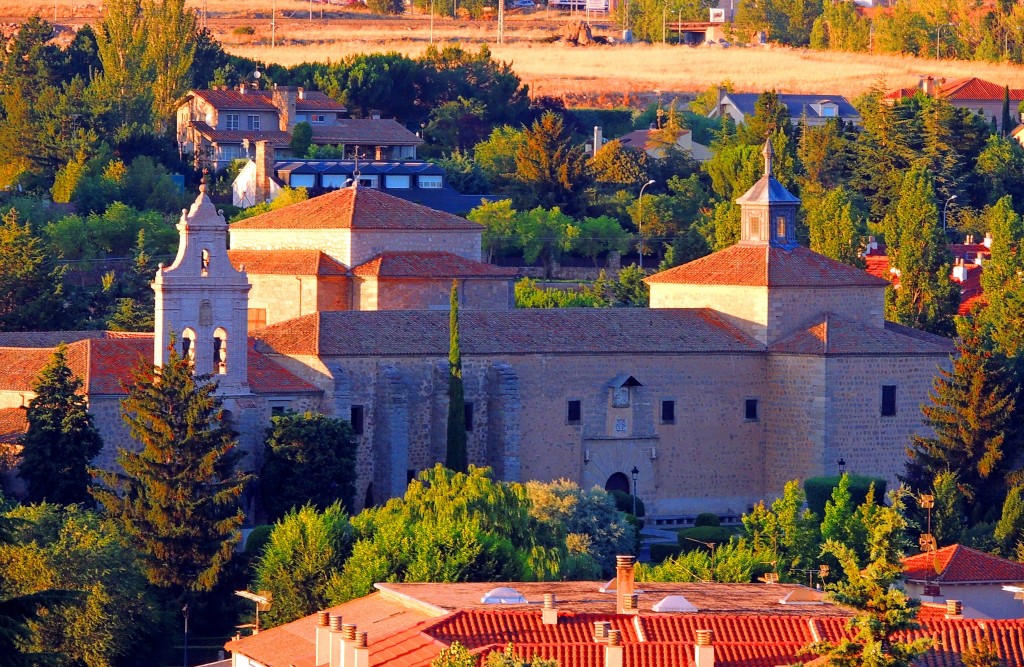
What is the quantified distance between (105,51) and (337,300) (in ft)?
121

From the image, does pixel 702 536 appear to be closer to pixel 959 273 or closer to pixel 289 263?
pixel 289 263

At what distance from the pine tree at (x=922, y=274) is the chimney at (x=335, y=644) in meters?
33.3

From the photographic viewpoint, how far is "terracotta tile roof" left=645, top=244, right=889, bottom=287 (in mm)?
54031

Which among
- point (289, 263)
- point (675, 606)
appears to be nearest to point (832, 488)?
point (289, 263)

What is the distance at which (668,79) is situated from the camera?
112 m

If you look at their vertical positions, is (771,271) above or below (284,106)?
below

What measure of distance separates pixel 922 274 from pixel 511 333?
16.5 meters

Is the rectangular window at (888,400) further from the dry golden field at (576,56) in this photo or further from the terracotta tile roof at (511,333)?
the dry golden field at (576,56)

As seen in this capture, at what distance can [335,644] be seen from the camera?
104 feet

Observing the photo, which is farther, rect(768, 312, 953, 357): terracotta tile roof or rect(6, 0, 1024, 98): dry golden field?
rect(6, 0, 1024, 98): dry golden field

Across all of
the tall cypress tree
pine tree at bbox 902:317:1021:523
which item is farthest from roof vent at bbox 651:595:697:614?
pine tree at bbox 902:317:1021:523

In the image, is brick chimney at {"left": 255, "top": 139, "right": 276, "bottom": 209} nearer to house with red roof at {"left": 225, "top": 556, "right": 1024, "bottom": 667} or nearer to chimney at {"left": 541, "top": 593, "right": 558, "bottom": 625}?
house with red roof at {"left": 225, "top": 556, "right": 1024, "bottom": 667}

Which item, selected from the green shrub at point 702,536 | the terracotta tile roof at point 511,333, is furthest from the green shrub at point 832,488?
the terracotta tile roof at point 511,333

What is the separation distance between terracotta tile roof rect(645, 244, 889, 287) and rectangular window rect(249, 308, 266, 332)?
811cm
